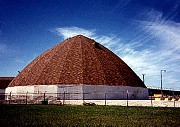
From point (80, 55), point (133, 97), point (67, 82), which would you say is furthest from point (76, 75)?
Answer: point (133, 97)

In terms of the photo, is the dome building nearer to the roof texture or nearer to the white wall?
the white wall

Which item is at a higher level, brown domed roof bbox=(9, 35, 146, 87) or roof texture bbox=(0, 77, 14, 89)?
brown domed roof bbox=(9, 35, 146, 87)

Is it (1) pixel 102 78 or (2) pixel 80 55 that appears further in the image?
(2) pixel 80 55

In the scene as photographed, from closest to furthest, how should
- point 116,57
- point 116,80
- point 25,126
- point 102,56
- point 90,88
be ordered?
point 25,126
point 90,88
point 116,80
point 102,56
point 116,57

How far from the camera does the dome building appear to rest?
4556 cm

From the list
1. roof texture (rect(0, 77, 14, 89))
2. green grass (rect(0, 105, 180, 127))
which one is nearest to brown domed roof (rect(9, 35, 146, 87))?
roof texture (rect(0, 77, 14, 89))

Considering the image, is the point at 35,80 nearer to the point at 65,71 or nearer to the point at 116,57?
the point at 65,71

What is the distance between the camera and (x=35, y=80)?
1908 inches

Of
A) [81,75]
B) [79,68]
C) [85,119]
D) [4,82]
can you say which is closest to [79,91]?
[81,75]

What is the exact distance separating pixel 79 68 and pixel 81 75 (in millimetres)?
2174

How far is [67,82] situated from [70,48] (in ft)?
36.2

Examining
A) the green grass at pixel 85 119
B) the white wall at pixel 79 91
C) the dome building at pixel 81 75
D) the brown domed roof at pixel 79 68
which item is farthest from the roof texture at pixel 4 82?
the green grass at pixel 85 119

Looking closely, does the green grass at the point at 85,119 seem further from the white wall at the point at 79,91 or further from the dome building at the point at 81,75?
the dome building at the point at 81,75

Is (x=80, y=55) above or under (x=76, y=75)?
above
